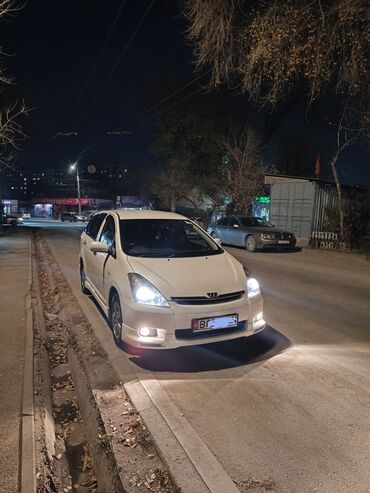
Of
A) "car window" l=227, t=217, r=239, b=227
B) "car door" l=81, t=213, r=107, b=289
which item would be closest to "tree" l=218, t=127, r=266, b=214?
"car window" l=227, t=217, r=239, b=227

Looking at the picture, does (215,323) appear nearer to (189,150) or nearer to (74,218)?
(189,150)

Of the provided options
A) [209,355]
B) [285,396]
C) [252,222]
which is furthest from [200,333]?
[252,222]

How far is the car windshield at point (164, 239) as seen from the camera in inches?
226

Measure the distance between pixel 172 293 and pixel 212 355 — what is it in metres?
A: 1.10

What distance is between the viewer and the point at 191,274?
16.1 feet

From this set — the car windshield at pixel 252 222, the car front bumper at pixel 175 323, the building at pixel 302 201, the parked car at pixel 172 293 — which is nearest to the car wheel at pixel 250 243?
the car windshield at pixel 252 222

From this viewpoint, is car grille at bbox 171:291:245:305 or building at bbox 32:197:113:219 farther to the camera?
building at bbox 32:197:113:219

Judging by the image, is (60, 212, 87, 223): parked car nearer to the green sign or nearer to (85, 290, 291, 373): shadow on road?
the green sign

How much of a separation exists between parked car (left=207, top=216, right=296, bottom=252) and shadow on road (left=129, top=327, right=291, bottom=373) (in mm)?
11284

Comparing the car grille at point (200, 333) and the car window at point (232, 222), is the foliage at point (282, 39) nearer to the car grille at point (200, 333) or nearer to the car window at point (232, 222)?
the car window at point (232, 222)

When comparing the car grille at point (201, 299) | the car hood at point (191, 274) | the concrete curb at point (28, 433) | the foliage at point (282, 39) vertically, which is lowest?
the concrete curb at point (28, 433)

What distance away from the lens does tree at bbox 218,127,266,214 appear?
1117 inches

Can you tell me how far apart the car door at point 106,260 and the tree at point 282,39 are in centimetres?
655

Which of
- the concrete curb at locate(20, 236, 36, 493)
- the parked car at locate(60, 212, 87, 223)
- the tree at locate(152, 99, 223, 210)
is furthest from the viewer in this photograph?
the parked car at locate(60, 212, 87, 223)
